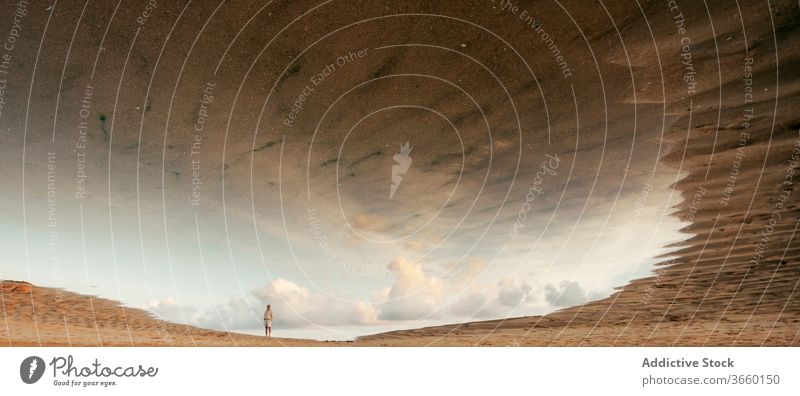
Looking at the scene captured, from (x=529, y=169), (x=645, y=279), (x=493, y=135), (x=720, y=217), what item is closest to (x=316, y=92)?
(x=493, y=135)

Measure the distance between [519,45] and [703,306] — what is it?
9005 mm

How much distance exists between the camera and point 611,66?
10.9m

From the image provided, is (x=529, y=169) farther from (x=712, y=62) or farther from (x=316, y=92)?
(x=316, y=92)
